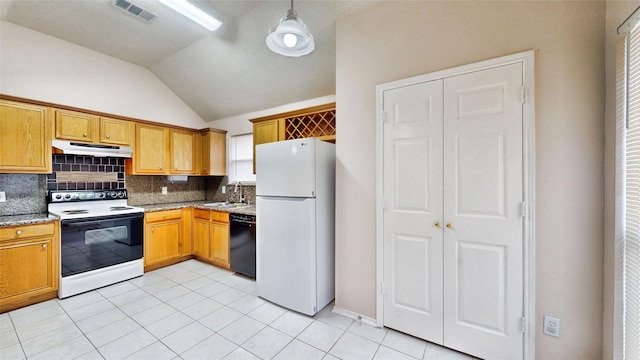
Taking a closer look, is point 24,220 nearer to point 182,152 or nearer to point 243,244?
point 182,152

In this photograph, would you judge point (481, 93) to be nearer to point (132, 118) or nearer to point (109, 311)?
point (109, 311)

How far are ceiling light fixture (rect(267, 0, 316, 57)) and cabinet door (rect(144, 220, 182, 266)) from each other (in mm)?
3048

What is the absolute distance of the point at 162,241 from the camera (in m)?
3.60

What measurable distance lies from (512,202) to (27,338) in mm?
3809

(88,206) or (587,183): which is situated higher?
(587,183)

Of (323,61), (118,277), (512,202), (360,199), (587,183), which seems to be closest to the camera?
(587,183)

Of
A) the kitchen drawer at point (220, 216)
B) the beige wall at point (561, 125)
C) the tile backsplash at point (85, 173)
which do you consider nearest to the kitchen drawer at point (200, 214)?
the kitchen drawer at point (220, 216)

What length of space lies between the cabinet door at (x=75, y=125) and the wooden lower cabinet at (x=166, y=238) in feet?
3.98

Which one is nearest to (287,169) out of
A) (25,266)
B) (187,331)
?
(187,331)

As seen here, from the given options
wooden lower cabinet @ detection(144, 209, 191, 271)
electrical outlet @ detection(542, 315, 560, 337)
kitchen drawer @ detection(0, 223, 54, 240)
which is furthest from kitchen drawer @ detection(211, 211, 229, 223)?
electrical outlet @ detection(542, 315, 560, 337)

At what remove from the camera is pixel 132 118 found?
353cm

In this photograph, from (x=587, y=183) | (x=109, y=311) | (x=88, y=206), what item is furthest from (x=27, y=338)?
(x=587, y=183)

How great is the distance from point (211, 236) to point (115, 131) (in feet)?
6.29

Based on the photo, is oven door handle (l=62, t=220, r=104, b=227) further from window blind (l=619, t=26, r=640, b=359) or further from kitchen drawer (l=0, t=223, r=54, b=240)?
window blind (l=619, t=26, r=640, b=359)
